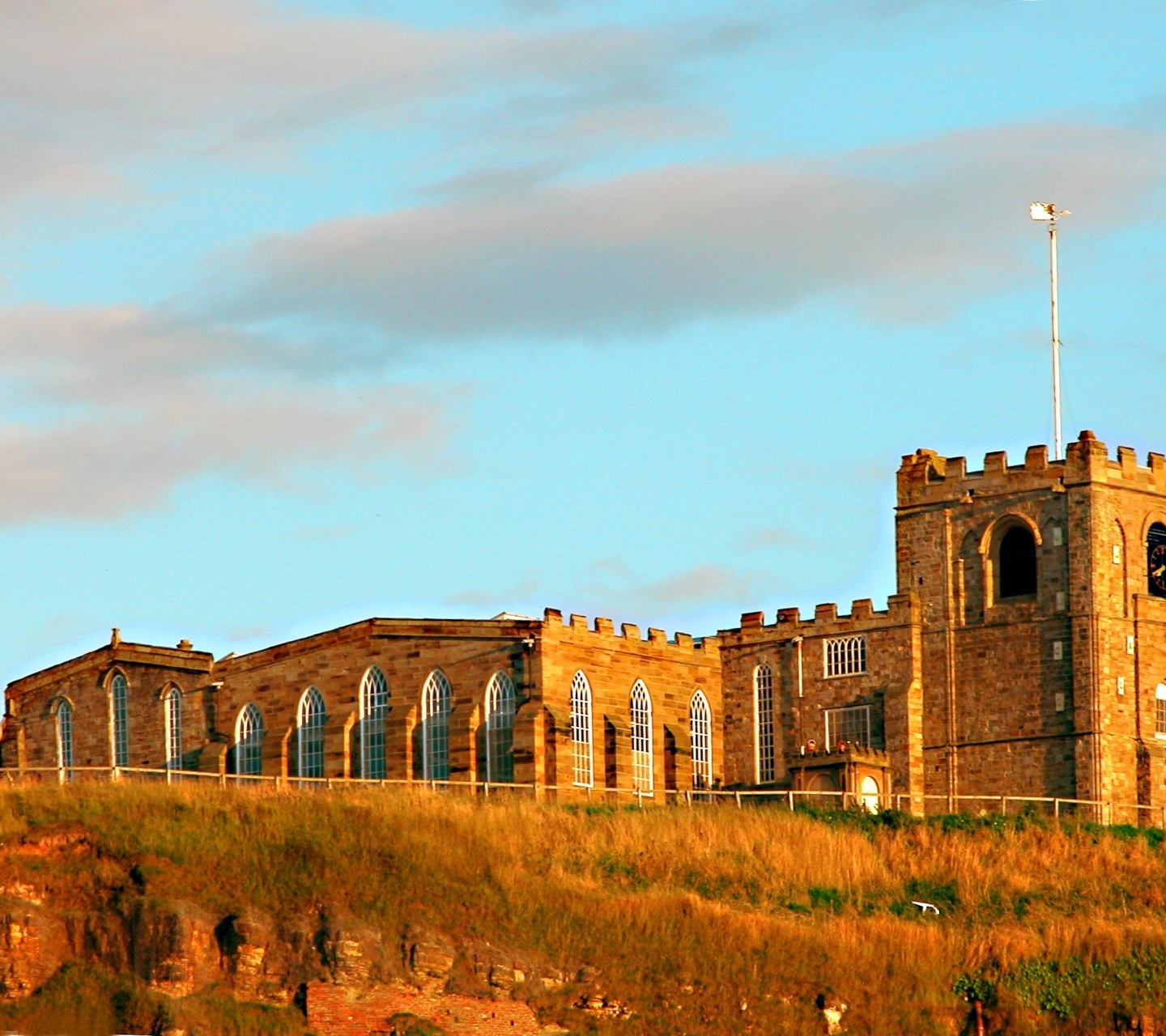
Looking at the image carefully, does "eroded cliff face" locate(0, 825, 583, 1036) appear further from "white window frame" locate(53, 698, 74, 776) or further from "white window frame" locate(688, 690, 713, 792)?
"white window frame" locate(53, 698, 74, 776)

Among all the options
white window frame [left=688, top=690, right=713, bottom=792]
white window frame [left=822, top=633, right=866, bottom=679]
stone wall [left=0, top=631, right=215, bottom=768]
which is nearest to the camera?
white window frame [left=822, top=633, right=866, bottom=679]

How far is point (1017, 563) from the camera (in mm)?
101625

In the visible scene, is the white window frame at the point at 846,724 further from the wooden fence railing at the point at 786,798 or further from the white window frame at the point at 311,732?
the white window frame at the point at 311,732

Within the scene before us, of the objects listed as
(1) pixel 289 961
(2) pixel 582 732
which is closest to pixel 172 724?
(2) pixel 582 732

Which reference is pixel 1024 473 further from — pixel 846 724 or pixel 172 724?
pixel 172 724

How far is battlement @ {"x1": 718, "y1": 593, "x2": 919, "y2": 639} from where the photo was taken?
336ft

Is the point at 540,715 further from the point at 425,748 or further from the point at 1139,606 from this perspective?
the point at 1139,606

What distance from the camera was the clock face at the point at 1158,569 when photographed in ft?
334

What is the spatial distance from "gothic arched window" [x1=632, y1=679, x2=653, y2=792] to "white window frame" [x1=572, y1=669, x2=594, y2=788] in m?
1.68

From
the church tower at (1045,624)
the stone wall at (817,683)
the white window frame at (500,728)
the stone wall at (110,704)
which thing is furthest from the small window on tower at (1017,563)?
the stone wall at (110,704)

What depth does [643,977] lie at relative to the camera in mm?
81688

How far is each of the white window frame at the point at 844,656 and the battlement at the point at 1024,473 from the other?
13.7 ft

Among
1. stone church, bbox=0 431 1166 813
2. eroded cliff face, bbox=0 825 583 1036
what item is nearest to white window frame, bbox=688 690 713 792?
stone church, bbox=0 431 1166 813

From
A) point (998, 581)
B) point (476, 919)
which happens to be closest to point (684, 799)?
point (998, 581)
